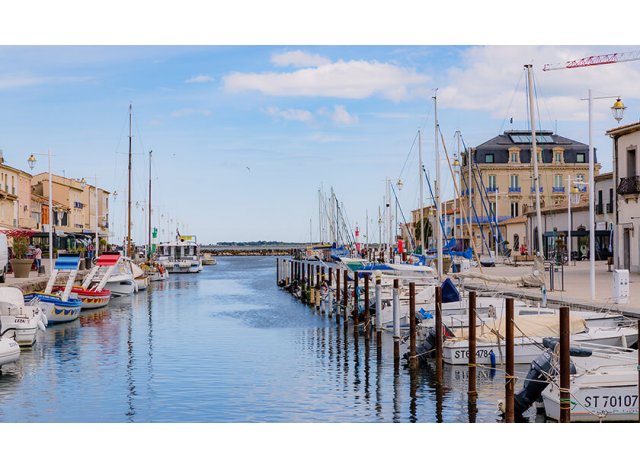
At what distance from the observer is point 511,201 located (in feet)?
382

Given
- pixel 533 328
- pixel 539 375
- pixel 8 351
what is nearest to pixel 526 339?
pixel 533 328

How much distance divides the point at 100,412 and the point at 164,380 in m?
5.05

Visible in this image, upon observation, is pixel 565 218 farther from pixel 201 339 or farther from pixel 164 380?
pixel 164 380

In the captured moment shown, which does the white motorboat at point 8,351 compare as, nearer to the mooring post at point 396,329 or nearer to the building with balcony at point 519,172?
the mooring post at point 396,329

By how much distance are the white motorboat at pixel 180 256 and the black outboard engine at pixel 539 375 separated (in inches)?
3598

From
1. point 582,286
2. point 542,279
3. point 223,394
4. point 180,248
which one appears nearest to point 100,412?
point 223,394

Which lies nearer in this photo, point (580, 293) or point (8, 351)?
point (8, 351)

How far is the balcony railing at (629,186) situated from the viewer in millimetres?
50250

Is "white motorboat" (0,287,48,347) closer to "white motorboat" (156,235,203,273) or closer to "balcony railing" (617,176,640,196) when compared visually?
"balcony railing" (617,176,640,196)

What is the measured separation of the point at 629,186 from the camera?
5081cm

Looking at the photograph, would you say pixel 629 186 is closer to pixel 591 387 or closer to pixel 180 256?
pixel 591 387

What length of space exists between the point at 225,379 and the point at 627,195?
110 feet

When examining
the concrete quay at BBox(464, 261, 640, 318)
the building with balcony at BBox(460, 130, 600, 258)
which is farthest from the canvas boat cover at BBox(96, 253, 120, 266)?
the building with balcony at BBox(460, 130, 600, 258)

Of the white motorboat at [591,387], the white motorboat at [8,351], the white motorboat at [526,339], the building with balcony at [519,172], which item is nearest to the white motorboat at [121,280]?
the white motorboat at [8,351]
